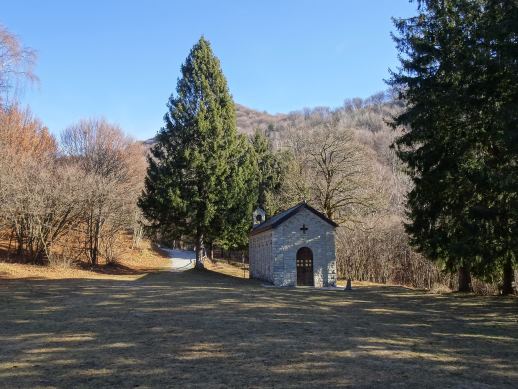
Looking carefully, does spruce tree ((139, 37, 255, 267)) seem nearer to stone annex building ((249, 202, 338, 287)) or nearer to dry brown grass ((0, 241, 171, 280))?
dry brown grass ((0, 241, 171, 280))

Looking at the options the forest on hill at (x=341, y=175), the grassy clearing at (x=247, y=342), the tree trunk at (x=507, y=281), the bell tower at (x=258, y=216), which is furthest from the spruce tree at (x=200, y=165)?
the tree trunk at (x=507, y=281)

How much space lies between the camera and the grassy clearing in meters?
7.37

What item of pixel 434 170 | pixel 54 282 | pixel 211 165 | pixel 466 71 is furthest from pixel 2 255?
pixel 466 71

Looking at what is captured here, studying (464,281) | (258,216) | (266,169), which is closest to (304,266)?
(464,281)

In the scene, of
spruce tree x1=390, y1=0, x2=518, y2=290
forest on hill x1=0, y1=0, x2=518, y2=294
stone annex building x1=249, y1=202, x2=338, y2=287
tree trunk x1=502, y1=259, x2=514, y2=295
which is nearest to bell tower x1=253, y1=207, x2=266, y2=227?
forest on hill x1=0, y1=0, x2=518, y2=294

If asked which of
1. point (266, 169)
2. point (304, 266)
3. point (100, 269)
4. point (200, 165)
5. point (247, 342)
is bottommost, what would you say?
point (247, 342)

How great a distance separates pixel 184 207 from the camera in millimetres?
31484

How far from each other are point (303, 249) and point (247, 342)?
1771cm

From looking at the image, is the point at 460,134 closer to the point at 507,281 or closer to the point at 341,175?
the point at 507,281

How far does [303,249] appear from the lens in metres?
27.4

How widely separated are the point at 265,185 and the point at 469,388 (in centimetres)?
4045

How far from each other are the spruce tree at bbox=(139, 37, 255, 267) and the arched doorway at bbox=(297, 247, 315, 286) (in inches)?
275

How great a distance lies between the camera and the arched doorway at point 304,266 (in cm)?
2722

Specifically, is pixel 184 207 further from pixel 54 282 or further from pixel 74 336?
pixel 74 336
